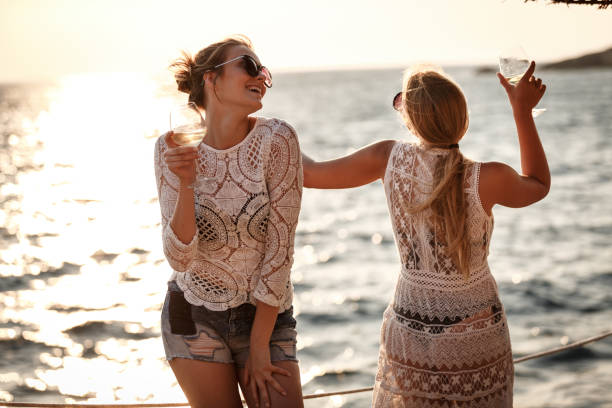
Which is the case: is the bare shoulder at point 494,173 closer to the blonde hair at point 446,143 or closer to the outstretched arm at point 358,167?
the blonde hair at point 446,143

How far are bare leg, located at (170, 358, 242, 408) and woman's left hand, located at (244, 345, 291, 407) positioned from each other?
4.9 inches

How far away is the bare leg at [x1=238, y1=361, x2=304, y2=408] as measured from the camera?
295cm

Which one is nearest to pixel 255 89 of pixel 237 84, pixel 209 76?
pixel 237 84

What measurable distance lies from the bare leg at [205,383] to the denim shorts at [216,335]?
0.03 m

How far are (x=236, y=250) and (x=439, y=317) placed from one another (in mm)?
906

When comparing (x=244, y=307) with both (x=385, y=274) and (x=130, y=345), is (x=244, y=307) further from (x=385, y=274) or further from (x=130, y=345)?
(x=385, y=274)

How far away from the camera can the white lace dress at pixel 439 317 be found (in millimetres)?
2801

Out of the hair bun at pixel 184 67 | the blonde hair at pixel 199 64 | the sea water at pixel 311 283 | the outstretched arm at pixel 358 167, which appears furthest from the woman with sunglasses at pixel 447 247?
the hair bun at pixel 184 67

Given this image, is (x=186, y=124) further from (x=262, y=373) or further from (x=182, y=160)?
(x=262, y=373)

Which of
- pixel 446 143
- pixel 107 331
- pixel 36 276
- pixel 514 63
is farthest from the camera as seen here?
pixel 36 276

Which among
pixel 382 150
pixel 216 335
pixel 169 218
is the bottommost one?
pixel 216 335

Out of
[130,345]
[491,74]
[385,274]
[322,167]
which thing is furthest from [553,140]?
[491,74]

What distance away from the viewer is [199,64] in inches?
122

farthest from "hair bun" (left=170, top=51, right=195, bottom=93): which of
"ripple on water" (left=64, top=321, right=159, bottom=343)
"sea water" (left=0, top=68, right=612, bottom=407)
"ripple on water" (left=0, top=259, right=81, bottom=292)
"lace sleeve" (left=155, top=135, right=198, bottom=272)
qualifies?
"ripple on water" (left=0, top=259, right=81, bottom=292)
